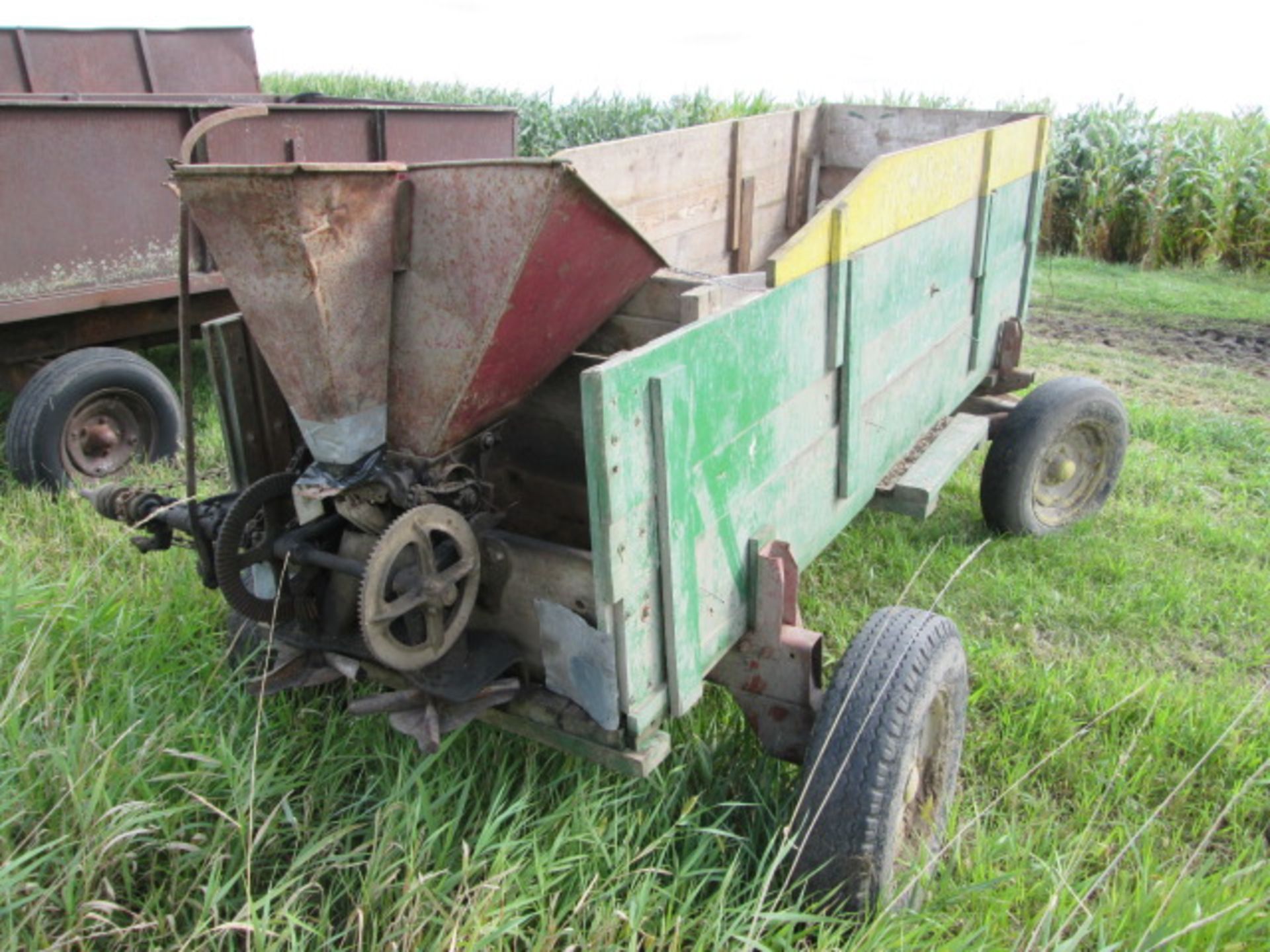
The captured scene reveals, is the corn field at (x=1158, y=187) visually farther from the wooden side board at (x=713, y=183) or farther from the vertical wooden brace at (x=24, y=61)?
the wooden side board at (x=713, y=183)

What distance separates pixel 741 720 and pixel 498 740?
28.4 inches

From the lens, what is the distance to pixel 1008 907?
2.43m

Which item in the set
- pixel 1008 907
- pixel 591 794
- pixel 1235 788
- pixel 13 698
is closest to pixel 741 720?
pixel 591 794

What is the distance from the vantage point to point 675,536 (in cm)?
210

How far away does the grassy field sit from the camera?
2.19 metres

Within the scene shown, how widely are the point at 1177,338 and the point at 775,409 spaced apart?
6775mm

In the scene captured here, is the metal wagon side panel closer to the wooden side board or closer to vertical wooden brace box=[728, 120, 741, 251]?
the wooden side board

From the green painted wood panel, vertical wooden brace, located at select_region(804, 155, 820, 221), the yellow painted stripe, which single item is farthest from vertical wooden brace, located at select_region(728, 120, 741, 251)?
the green painted wood panel

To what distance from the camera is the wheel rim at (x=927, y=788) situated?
249 centimetres

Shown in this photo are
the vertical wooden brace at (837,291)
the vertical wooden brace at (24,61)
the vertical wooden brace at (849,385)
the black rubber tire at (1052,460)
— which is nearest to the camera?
the vertical wooden brace at (837,291)

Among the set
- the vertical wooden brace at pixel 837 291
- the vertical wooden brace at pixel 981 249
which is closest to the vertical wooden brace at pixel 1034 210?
the vertical wooden brace at pixel 981 249

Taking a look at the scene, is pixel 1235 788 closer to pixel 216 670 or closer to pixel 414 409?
pixel 414 409

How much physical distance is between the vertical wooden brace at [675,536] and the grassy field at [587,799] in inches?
16.9

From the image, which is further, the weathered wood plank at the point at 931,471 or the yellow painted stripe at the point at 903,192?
the weathered wood plank at the point at 931,471
